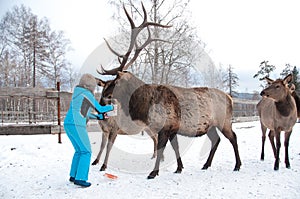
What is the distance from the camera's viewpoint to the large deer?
488 centimetres

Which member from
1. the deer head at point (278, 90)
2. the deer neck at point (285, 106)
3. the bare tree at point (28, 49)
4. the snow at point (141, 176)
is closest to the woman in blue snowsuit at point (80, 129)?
the snow at point (141, 176)

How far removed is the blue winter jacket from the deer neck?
391cm

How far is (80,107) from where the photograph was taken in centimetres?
390

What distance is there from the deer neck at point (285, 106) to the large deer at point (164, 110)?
113 cm

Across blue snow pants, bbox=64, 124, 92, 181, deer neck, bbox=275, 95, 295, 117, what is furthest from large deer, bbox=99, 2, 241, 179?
blue snow pants, bbox=64, 124, 92, 181

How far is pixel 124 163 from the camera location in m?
5.52

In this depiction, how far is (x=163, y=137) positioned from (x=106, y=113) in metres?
1.31

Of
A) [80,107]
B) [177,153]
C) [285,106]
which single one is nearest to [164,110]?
[177,153]

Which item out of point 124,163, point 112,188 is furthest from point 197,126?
point 112,188

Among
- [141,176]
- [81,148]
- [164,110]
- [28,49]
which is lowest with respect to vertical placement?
[141,176]

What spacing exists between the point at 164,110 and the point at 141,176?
134 centimetres

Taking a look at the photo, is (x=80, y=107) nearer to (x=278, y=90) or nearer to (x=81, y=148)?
(x=81, y=148)

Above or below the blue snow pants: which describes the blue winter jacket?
above

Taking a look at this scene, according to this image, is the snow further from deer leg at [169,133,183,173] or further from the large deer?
the large deer
